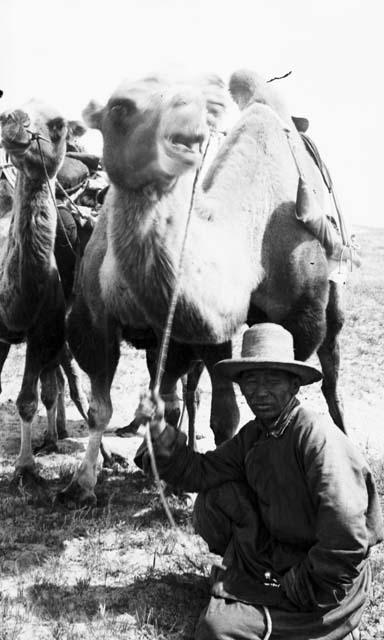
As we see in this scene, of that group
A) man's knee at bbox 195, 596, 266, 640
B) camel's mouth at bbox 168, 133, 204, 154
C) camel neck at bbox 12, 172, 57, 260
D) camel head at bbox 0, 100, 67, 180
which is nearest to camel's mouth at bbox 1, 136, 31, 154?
camel head at bbox 0, 100, 67, 180

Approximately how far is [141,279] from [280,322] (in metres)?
1.33

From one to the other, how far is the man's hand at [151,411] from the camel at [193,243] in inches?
35.4

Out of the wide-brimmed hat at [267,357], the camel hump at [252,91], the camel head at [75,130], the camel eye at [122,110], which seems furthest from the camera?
the camel hump at [252,91]

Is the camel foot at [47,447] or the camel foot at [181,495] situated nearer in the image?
the camel foot at [181,495]

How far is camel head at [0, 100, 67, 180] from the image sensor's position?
513 centimetres

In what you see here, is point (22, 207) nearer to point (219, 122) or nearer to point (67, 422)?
point (219, 122)

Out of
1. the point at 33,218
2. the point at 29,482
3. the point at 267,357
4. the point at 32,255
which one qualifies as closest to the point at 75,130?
the point at 33,218

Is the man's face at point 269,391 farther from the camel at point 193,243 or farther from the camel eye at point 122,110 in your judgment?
the camel eye at point 122,110

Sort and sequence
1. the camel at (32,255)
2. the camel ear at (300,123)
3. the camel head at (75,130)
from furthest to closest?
the camel ear at (300,123)
the camel head at (75,130)
the camel at (32,255)

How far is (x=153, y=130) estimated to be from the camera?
3.80 m

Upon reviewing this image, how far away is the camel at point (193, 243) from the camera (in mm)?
3902

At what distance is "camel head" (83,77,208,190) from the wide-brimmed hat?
89cm

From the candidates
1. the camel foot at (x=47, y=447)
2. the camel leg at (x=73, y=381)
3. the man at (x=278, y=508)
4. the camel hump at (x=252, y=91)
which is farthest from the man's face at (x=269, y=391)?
the camel leg at (x=73, y=381)

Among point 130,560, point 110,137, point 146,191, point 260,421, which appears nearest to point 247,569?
point 260,421
